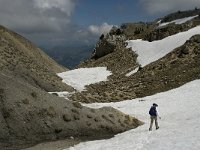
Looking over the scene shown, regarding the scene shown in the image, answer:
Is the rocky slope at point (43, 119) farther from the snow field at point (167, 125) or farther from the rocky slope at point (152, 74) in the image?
the rocky slope at point (152, 74)

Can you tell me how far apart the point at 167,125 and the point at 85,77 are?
49356mm

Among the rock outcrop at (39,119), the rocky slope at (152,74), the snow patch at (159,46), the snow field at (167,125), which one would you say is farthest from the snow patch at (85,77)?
the rock outcrop at (39,119)

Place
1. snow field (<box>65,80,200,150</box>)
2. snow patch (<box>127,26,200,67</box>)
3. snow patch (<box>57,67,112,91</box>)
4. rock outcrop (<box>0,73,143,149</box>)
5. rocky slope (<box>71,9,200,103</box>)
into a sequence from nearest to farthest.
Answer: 1. snow field (<box>65,80,200,150</box>)
2. rock outcrop (<box>0,73,143,149</box>)
3. rocky slope (<box>71,9,200,103</box>)
4. snow patch (<box>57,67,112,91</box>)
5. snow patch (<box>127,26,200,67</box>)

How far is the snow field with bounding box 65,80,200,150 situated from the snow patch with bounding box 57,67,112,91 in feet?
76.8

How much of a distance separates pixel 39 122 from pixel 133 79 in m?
37.3

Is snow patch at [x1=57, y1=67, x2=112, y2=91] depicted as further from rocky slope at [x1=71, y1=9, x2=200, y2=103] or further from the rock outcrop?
the rock outcrop

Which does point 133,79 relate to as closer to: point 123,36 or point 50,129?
point 50,129

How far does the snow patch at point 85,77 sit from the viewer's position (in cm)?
8156

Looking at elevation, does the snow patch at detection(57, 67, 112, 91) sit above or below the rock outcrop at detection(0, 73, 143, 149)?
above

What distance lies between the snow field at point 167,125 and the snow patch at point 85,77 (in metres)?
23.4

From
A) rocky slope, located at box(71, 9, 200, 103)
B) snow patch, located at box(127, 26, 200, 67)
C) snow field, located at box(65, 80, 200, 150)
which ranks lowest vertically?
snow field, located at box(65, 80, 200, 150)

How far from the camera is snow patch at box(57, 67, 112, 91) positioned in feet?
268

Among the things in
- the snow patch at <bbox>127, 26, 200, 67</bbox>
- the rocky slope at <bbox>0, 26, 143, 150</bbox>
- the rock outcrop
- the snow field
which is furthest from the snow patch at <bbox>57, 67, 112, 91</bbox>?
the rock outcrop

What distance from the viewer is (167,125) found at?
132 feet
